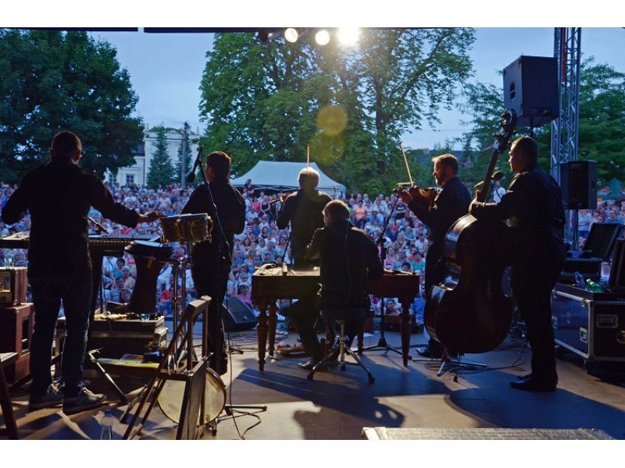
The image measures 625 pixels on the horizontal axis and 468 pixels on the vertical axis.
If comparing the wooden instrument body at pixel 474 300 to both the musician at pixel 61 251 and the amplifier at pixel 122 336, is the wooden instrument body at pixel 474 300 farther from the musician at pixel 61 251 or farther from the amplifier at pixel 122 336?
the amplifier at pixel 122 336

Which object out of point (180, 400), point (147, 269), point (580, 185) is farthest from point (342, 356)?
point (580, 185)

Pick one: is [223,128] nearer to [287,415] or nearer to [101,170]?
[101,170]

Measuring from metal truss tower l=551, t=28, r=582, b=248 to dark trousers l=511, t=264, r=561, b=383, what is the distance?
8.67 feet

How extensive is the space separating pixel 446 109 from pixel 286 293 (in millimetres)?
11672

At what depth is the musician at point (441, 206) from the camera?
4594 mm

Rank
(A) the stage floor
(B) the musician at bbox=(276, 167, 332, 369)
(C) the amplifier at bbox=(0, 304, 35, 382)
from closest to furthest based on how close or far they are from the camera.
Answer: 1. (A) the stage floor
2. (C) the amplifier at bbox=(0, 304, 35, 382)
3. (B) the musician at bbox=(276, 167, 332, 369)

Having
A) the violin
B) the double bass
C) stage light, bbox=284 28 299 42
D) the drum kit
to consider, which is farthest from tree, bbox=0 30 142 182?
the double bass

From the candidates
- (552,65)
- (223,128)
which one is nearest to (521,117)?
(552,65)

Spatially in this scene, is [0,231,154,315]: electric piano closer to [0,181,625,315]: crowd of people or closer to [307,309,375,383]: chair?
[307,309,375,383]: chair

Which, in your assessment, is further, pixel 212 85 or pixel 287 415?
pixel 212 85

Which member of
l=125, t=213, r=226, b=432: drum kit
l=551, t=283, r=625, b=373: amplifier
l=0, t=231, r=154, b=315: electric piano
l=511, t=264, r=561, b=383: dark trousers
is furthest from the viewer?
l=551, t=283, r=625, b=373: amplifier

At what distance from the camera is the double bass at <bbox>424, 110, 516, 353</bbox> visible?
3.64 m

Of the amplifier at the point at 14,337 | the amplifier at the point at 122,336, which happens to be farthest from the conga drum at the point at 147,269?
the amplifier at the point at 14,337
